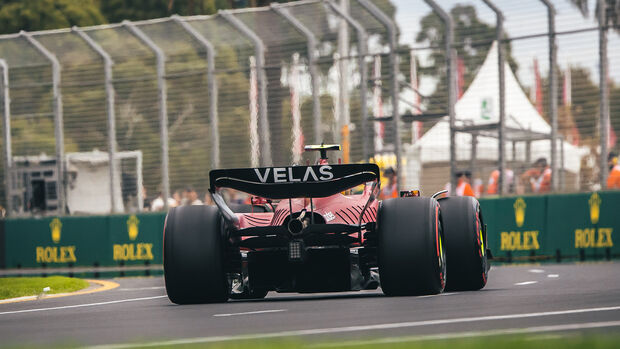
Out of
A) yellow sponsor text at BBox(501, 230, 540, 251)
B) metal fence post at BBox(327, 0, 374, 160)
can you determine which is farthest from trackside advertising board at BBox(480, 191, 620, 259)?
metal fence post at BBox(327, 0, 374, 160)

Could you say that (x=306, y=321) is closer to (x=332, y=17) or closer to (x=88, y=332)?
(x=88, y=332)

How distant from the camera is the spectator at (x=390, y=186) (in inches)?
817

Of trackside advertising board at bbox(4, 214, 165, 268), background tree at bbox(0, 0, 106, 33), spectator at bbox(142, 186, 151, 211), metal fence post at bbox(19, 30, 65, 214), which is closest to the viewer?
trackside advertising board at bbox(4, 214, 165, 268)

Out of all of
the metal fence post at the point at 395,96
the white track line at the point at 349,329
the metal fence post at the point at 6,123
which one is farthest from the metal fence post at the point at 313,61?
the white track line at the point at 349,329

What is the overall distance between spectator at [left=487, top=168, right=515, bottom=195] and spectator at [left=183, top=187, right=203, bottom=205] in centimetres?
551

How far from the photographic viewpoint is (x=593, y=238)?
20438 millimetres

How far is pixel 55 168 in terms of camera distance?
2548 cm

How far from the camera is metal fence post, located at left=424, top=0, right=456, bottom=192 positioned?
21.5m

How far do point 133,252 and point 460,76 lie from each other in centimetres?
664

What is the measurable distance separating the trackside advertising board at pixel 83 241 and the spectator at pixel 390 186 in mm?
4217

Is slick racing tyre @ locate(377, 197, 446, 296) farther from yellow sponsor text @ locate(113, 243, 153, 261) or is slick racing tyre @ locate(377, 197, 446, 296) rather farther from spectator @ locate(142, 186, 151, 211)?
spectator @ locate(142, 186, 151, 211)

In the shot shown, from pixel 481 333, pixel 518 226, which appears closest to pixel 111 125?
pixel 518 226

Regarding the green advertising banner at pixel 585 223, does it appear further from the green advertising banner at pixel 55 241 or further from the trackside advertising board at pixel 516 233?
the green advertising banner at pixel 55 241

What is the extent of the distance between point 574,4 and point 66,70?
9957 millimetres
